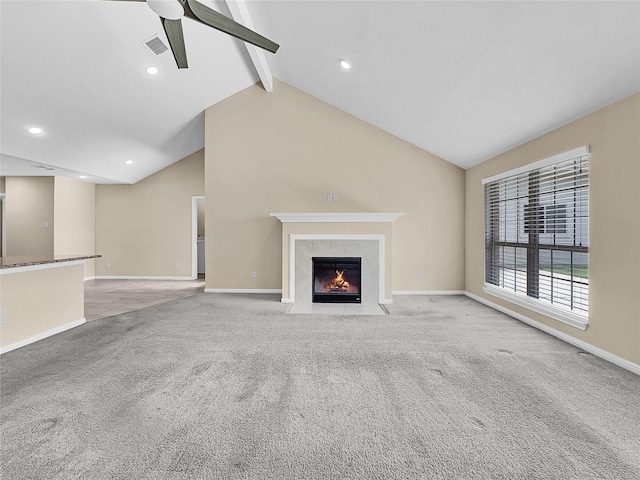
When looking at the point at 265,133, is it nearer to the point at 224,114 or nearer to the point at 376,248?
the point at 224,114

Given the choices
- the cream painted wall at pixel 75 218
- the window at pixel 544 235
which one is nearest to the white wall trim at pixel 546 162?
the window at pixel 544 235

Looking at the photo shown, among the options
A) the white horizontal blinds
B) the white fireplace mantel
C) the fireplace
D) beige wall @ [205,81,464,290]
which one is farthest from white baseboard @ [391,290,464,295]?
the white fireplace mantel

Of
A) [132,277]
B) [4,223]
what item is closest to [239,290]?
[132,277]

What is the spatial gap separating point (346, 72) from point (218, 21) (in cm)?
237

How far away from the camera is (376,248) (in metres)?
4.78

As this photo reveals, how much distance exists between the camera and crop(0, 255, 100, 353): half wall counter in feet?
9.30

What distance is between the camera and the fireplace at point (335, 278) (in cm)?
478

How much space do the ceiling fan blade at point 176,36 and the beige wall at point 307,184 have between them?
9.49 ft

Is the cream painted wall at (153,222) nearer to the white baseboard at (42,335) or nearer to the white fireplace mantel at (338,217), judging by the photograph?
the white fireplace mantel at (338,217)

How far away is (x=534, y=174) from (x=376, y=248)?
221 cm

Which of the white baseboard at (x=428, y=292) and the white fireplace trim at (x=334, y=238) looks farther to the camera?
the white baseboard at (x=428, y=292)

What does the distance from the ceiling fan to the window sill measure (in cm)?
354

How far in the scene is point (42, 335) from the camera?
10.3ft

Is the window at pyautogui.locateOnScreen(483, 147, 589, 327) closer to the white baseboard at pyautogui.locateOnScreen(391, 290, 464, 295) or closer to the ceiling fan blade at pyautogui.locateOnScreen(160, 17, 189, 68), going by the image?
the white baseboard at pyautogui.locateOnScreen(391, 290, 464, 295)
